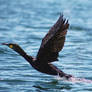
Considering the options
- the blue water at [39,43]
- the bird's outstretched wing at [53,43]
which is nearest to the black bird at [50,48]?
the bird's outstretched wing at [53,43]

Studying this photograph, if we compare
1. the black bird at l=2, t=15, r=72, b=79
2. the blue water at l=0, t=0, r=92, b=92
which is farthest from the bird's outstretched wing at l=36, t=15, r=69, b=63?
the blue water at l=0, t=0, r=92, b=92

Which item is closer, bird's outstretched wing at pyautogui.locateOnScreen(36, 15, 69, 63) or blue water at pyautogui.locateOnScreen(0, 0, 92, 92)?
bird's outstretched wing at pyautogui.locateOnScreen(36, 15, 69, 63)

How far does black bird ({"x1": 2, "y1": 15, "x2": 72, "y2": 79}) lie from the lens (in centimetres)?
1004

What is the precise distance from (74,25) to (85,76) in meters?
10.8

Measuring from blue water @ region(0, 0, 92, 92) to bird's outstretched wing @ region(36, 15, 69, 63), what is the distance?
683 millimetres

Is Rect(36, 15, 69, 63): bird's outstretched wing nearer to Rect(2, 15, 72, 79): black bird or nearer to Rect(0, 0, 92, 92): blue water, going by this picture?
Rect(2, 15, 72, 79): black bird

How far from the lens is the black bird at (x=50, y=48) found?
10.0 metres

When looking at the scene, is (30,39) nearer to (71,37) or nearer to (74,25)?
(71,37)

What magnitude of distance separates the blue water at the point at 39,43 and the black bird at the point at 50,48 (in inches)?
17.0

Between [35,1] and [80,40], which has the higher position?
[35,1]

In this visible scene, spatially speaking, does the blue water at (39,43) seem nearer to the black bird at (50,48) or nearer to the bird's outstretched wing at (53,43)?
the black bird at (50,48)

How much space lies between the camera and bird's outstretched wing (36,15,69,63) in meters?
10.0

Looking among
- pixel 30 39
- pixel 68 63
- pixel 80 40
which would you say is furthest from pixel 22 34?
pixel 68 63

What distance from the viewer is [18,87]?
33.6 ft
